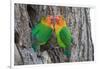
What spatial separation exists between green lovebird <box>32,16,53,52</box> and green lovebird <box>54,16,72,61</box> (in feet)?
0.24

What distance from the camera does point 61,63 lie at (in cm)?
233

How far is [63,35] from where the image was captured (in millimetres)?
2346

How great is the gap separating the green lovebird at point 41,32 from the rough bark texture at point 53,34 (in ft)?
0.12

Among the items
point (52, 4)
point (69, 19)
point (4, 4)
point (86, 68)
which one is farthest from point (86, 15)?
point (4, 4)

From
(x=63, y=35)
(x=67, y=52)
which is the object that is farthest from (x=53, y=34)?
(x=67, y=52)

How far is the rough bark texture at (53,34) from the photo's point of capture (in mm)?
2184

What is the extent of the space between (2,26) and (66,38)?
25.3 inches

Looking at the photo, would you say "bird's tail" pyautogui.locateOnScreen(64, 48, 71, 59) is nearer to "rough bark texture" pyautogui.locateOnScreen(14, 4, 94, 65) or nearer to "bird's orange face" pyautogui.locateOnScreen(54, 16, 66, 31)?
"rough bark texture" pyautogui.locateOnScreen(14, 4, 94, 65)

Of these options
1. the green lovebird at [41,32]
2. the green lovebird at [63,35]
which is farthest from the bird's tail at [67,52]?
the green lovebird at [41,32]

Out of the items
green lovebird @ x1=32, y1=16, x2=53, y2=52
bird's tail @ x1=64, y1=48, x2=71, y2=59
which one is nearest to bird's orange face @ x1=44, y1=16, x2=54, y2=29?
green lovebird @ x1=32, y1=16, x2=53, y2=52

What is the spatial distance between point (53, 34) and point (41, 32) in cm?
12

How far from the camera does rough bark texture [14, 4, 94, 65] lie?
2.18m

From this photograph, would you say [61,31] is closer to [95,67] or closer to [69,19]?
[69,19]

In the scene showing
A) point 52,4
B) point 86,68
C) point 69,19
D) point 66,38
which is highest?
point 52,4
